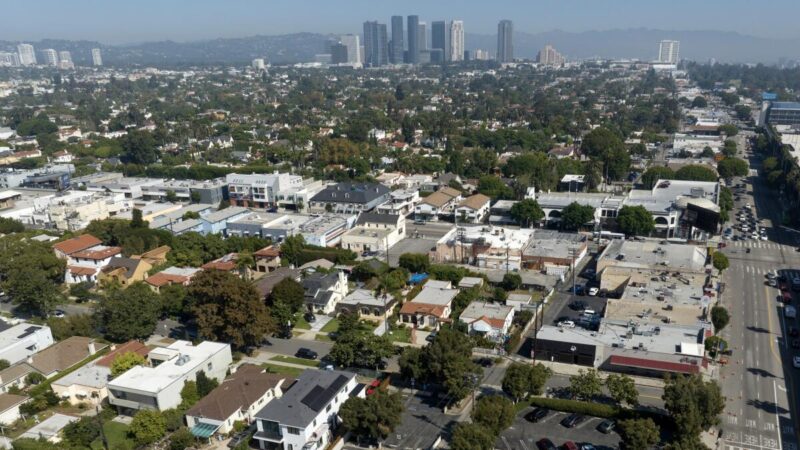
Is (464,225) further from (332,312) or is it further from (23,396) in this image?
(23,396)

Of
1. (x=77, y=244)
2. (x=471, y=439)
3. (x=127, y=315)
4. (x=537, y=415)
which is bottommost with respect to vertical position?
(x=537, y=415)

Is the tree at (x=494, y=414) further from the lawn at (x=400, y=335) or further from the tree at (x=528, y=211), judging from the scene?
the tree at (x=528, y=211)

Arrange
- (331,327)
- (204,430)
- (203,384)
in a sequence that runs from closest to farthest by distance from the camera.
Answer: (204,430) < (203,384) < (331,327)

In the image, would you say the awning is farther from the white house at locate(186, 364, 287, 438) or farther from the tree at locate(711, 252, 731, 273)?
the tree at locate(711, 252, 731, 273)

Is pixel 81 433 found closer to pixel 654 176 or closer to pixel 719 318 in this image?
pixel 719 318

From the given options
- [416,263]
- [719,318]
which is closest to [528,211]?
[416,263]

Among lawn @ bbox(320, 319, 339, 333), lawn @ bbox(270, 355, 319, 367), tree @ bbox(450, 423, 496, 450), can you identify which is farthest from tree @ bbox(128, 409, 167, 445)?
tree @ bbox(450, 423, 496, 450)

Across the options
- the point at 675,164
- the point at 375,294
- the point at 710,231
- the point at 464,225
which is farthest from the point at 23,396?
the point at 675,164
